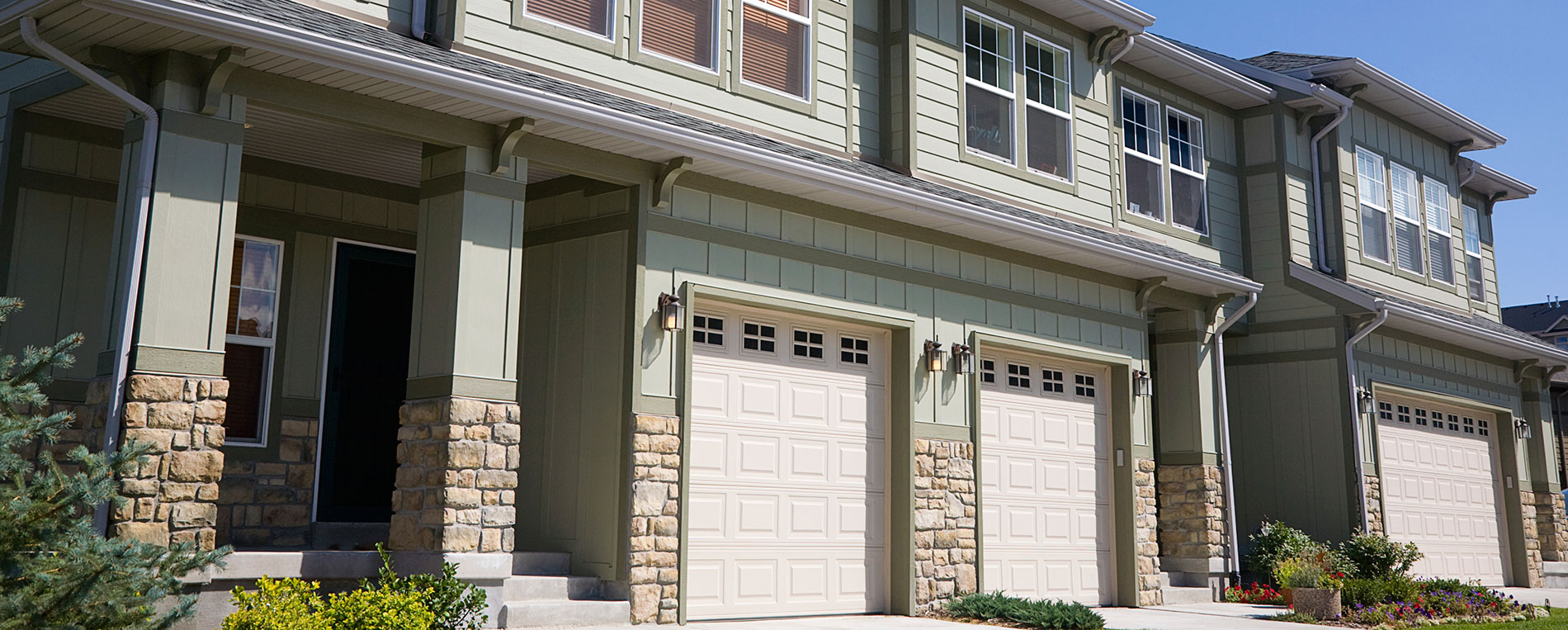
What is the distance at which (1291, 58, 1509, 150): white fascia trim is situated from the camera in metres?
16.9

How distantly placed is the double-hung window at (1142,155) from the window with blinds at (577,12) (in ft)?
23.7

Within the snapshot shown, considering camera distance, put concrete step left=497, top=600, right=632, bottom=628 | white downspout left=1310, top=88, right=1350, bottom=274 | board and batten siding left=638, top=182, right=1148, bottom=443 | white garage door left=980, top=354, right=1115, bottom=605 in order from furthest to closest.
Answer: white downspout left=1310, top=88, right=1350, bottom=274 → white garage door left=980, top=354, right=1115, bottom=605 → board and batten siding left=638, top=182, right=1148, bottom=443 → concrete step left=497, top=600, right=632, bottom=628

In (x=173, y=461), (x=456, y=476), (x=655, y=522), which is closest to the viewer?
(x=173, y=461)

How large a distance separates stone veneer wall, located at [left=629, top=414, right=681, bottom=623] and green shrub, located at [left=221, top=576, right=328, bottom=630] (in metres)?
2.70

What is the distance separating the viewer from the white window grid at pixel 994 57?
12953mm

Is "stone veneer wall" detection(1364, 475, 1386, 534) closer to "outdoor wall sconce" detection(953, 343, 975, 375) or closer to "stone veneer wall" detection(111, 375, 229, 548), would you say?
"outdoor wall sconce" detection(953, 343, 975, 375)

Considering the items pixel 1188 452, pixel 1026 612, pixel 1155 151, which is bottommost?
pixel 1026 612

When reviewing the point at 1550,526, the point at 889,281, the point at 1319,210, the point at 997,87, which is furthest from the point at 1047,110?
the point at 1550,526

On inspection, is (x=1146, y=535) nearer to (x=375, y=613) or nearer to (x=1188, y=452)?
(x=1188, y=452)

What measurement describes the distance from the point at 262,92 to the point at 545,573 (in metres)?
3.88

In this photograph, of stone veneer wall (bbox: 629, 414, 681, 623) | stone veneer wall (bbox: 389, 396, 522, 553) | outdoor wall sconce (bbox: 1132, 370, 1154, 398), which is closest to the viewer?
stone veneer wall (bbox: 389, 396, 522, 553)

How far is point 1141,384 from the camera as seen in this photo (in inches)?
547

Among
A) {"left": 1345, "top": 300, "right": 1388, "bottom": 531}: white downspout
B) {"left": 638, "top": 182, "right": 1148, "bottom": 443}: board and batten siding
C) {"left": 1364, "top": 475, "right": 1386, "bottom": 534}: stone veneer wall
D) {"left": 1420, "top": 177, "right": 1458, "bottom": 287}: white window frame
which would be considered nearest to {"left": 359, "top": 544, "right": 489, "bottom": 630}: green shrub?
{"left": 638, "top": 182, "right": 1148, "bottom": 443}: board and batten siding

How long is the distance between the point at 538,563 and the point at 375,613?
8.83ft
